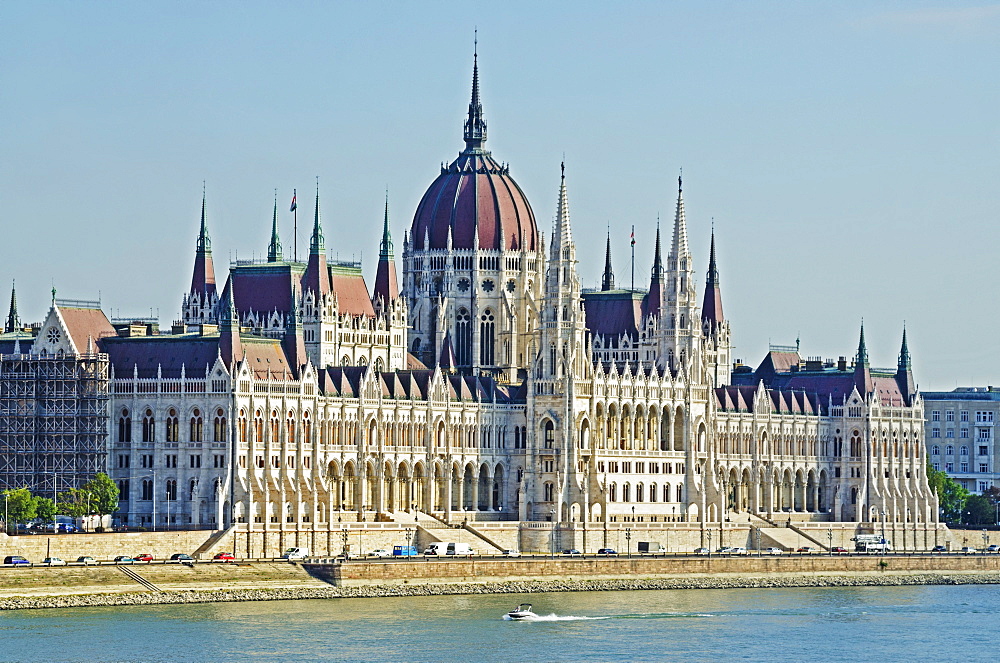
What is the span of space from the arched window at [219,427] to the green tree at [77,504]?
28.4ft

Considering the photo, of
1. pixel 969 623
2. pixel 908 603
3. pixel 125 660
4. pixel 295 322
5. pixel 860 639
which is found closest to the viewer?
pixel 125 660

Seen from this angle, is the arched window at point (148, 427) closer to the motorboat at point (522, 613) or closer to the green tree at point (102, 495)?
the green tree at point (102, 495)

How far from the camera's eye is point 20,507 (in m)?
179

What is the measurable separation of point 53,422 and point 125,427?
4.37 metres

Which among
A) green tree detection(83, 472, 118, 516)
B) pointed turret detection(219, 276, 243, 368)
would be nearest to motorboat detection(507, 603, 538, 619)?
green tree detection(83, 472, 118, 516)

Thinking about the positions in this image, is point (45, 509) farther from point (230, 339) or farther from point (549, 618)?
point (549, 618)

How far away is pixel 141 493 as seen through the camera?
18788 centimetres

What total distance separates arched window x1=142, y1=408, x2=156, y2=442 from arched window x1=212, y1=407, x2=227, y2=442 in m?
3.85

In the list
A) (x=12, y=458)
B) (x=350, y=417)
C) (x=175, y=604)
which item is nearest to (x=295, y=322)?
(x=350, y=417)

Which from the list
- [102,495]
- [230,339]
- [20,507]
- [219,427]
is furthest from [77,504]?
[230,339]

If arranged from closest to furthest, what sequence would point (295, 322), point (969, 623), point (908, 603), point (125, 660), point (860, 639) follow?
point (125, 660) → point (860, 639) → point (969, 623) → point (908, 603) → point (295, 322)

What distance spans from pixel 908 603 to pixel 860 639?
2426 cm

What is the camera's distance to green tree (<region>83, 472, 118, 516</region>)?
7195 inches

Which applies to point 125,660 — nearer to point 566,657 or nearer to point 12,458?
point 566,657
